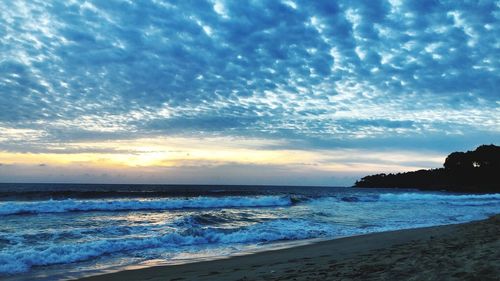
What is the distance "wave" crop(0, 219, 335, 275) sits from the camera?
10.0 m

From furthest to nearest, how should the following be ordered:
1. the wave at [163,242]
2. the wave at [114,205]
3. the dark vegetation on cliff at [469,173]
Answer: the dark vegetation on cliff at [469,173]
the wave at [114,205]
the wave at [163,242]

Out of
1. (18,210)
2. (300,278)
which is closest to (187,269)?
(300,278)

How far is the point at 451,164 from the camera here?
98.2 metres

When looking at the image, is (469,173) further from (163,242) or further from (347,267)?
(347,267)

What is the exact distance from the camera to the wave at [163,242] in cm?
1002

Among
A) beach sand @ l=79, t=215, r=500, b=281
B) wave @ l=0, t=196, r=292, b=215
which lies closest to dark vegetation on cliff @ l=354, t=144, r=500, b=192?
wave @ l=0, t=196, r=292, b=215

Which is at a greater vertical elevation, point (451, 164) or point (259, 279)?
point (451, 164)

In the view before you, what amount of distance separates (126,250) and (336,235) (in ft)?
26.0

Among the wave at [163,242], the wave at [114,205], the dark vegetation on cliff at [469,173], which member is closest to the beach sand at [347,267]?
the wave at [163,242]

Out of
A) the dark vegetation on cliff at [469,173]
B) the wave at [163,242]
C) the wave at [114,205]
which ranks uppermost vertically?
the dark vegetation on cliff at [469,173]

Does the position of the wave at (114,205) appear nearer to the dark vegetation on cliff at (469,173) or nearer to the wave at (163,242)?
the wave at (163,242)

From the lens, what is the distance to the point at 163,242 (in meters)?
13.2

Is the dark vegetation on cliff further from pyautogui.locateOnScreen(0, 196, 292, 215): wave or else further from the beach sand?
the beach sand

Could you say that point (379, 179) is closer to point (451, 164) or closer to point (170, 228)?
point (451, 164)
